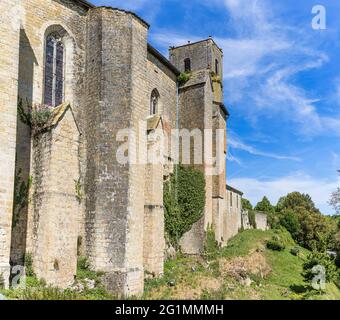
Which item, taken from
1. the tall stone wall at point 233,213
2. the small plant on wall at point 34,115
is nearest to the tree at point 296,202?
the tall stone wall at point 233,213

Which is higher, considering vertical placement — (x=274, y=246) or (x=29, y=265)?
Answer: (x=29, y=265)

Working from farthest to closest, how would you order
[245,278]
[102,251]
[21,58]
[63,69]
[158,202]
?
1. [245,278]
2. [158,202]
3. [63,69]
4. [102,251]
5. [21,58]

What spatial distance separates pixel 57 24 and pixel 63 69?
62.8 inches

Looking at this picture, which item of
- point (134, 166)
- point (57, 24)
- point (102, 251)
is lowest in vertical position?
point (102, 251)

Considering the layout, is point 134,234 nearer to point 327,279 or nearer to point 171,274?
point 171,274

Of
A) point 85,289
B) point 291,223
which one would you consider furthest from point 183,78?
point 291,223

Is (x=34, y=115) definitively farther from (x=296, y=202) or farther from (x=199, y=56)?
(x=296, y=202)

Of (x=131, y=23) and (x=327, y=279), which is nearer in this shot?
(x=131, y=23)

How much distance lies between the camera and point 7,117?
34.7 feet

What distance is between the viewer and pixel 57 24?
13.9 meters

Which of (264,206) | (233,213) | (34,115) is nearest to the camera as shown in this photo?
(34,115)

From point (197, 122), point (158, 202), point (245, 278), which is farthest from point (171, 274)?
point (197, 122)

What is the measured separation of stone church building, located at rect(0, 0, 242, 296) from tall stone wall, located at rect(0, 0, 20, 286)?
0.03 metres

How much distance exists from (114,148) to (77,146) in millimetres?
1526
